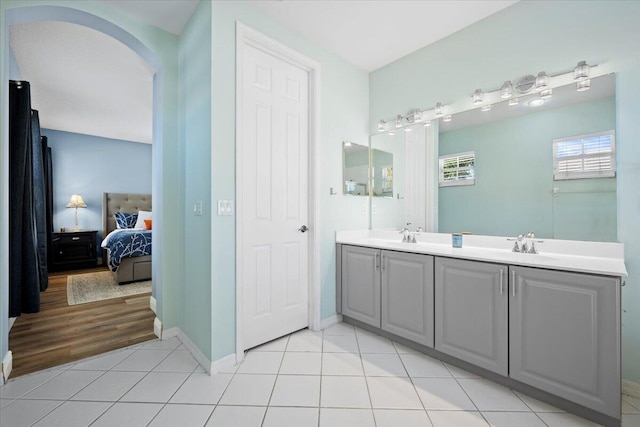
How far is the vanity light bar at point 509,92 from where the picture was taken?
1.77 meters

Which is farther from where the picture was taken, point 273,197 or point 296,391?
point 273,197

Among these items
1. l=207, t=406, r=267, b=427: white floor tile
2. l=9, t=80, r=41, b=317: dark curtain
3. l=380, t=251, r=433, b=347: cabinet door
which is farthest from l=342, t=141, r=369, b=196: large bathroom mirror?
l=9, t=80, r=41, b=317: dark curtain

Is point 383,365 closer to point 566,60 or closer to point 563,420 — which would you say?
point 563,420

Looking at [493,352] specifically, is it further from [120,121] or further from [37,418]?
[120,121]

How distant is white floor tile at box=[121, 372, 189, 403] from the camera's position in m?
1.63

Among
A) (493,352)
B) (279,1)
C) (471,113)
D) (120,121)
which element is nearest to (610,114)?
(471,113)

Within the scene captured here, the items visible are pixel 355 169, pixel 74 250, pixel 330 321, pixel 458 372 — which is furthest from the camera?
pixel 74 250

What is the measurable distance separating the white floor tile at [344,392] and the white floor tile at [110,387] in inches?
49.3

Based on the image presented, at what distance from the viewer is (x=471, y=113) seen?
7.50ft

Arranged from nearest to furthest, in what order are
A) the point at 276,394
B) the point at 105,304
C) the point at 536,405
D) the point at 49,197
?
the point at 536,405
the point at 276,394
the point at 105,304
the point at 49,197

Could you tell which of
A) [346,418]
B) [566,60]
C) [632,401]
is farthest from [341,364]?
[566,60]

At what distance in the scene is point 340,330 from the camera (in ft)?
8.52

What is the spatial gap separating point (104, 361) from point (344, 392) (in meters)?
1.81

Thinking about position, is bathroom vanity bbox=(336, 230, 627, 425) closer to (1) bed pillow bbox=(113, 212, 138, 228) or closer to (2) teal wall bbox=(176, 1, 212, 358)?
(2) teal wall bbox=(176, 1, 212, 358)
